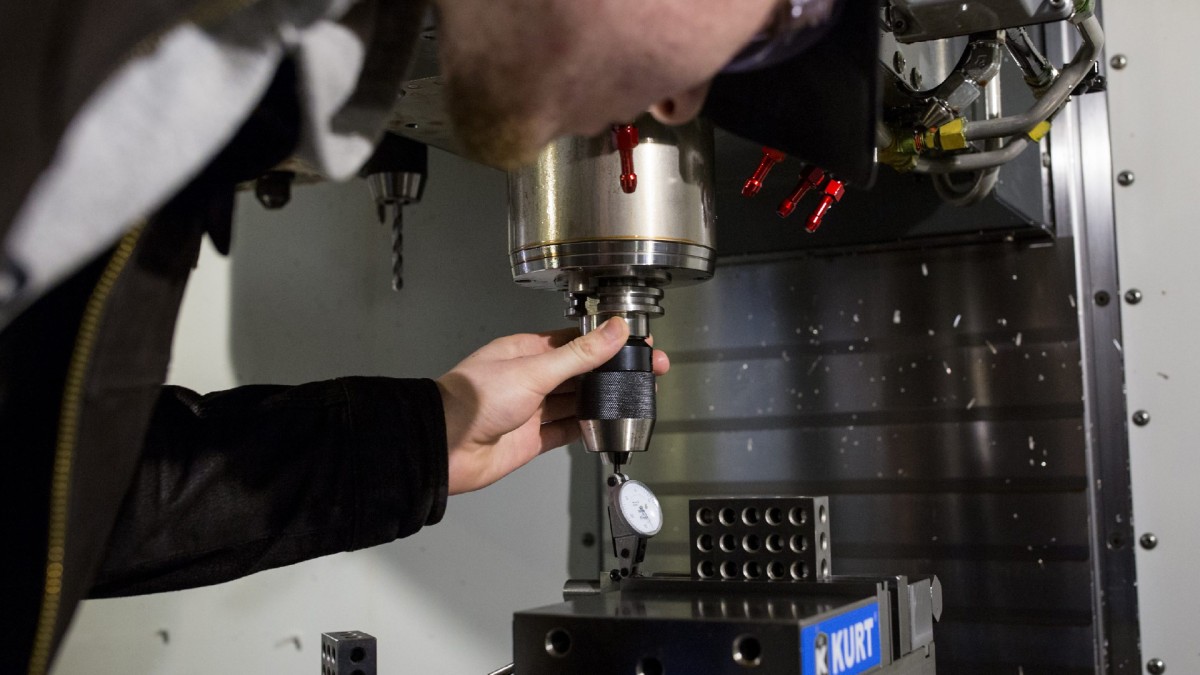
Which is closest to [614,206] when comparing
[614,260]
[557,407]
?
[614,260]

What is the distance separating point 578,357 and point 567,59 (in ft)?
1.34

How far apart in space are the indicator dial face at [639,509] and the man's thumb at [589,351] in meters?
0.11

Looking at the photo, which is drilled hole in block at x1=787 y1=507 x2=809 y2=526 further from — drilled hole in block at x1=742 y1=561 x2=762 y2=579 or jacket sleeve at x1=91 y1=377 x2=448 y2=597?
jacket sleeve at x1=91 y1=377 x2=448 y2=597

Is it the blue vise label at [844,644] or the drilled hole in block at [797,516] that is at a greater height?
the drilled hole in block at [797,516]

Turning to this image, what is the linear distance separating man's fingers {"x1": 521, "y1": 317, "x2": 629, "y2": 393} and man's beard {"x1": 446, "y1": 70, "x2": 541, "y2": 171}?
34 centimetres

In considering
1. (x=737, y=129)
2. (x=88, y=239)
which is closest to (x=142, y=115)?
(x=88, y=239)

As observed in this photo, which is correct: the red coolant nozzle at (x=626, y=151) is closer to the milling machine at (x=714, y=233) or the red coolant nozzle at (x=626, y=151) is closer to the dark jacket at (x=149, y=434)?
the milling machine at (x=714, y=233)

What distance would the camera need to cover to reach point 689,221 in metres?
0.85

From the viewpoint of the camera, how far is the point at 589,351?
34.5 inches

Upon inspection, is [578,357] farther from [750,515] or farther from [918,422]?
[918,422]

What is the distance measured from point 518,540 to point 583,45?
3.41 ft

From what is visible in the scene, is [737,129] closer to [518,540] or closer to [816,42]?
[816,42]

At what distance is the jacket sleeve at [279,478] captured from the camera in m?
0.85

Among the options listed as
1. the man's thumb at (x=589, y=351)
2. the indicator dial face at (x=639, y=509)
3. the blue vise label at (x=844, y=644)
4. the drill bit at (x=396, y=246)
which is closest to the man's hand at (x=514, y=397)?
the man's thumb at (x=589, y=351)
